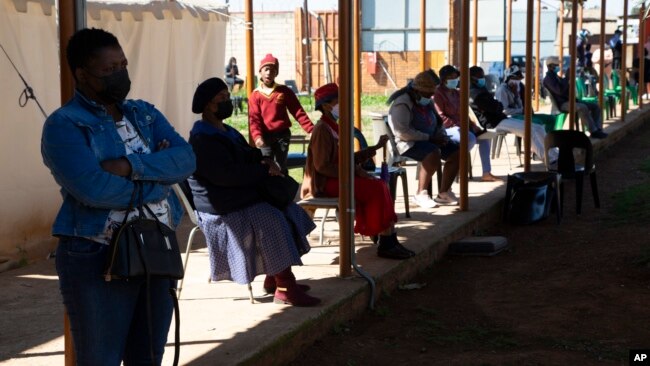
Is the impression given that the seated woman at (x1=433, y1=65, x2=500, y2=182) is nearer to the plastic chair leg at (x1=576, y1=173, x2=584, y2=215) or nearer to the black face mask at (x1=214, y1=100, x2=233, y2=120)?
the plastic chair leg at (x1=576, y1=173, x2=584, y2=215)

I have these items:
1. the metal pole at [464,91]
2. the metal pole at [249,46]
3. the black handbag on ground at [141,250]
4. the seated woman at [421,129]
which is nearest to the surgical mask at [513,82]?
the seated woman at [421,129]

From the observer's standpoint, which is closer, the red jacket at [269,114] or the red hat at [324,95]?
the red hat at [324,95]

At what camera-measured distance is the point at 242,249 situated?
20.9 feet

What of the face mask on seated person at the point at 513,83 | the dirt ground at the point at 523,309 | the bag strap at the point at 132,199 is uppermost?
the face mask on seated person at the point at 513,83

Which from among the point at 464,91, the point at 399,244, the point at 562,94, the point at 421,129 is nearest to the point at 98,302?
Result: the point at 399,244

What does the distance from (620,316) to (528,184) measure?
3905 mm

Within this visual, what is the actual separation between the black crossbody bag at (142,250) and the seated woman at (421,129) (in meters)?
6.78

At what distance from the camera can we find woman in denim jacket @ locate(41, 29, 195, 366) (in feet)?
12.0

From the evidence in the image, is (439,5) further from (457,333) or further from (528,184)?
(457,333)

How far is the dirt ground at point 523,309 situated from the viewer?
6.30 metres

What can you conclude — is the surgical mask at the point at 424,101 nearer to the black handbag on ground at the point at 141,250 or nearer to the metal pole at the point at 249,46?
the metal pole at the point at 249,46

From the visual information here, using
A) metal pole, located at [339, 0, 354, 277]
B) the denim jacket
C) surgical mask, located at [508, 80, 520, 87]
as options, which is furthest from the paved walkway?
surgical mask, located at [508, 80, 520, 87]

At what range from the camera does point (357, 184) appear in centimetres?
791

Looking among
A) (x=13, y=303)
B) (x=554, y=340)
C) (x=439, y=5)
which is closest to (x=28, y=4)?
→ (x=13, y=303)
